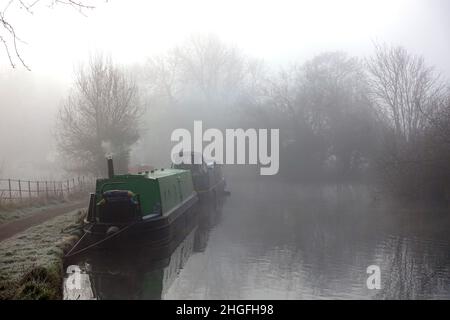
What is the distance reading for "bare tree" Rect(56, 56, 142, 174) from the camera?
24641 mm

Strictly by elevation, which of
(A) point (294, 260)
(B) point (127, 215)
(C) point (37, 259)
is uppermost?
(B) point (127, 215)

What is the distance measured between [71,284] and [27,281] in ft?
4.50

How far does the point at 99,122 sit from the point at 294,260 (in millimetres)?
17022

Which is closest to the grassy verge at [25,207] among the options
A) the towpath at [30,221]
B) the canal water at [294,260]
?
the towpath at [30,221]

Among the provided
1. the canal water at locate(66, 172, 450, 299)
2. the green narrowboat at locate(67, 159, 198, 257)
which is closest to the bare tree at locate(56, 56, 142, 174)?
the canal water at locate(66, 172, 450, 299)

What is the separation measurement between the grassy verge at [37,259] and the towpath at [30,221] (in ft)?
1.31

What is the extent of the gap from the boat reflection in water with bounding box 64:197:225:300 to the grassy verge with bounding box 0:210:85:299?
1.31 feet

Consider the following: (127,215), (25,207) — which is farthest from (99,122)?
(127,215)

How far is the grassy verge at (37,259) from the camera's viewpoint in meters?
6.78

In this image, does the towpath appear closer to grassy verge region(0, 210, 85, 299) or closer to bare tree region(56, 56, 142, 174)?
grassy verge region(0, 210, 85, 299)

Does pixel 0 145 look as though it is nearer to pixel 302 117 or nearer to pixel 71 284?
pixel 302 117

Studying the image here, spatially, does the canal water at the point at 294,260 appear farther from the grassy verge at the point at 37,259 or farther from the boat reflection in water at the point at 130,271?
the grassy verge at the point at 37,259

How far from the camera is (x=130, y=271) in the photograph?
9.36m

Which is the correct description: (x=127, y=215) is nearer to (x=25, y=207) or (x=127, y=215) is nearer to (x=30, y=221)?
(x=30, y=221)
